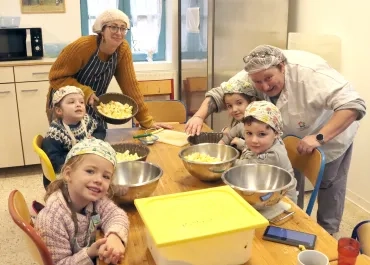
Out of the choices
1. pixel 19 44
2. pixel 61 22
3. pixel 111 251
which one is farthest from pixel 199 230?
pixel 61 22

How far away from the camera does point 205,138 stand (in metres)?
2.11

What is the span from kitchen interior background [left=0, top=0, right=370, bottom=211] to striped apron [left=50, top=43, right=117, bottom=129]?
1271 millimetres

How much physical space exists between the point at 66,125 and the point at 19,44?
191 centimetres

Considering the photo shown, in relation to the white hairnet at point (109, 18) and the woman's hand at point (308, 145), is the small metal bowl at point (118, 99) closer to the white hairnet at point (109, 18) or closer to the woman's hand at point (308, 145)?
the white hairnet at point (109, 18)

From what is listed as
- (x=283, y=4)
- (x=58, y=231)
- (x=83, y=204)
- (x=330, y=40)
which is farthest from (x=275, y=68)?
(x=283, y=4)

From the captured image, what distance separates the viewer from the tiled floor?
8.32ft

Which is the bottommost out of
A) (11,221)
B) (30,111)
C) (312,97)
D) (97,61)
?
(11,221)

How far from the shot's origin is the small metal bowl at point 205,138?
6.82 feet

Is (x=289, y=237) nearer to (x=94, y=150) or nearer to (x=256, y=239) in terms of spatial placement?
(x=256, y=239)

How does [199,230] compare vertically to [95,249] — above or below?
above

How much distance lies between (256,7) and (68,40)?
1.89 m

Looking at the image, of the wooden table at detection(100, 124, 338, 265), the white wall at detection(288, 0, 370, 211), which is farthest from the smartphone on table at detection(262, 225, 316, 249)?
the white wall at detection(288, 0, 370, 211)

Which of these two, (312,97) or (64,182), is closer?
(64,182)

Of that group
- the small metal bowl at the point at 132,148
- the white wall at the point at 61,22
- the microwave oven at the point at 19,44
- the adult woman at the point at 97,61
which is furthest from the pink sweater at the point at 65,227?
the white wall at the point at 61,22
